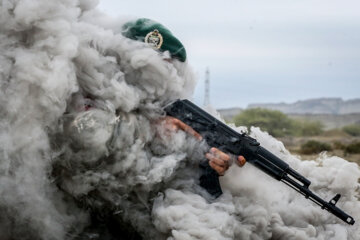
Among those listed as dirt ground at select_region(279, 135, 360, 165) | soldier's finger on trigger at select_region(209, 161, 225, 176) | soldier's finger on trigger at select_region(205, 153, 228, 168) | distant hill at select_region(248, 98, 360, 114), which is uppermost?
soldier's finger on trigger at select_region(205, 153, 228, 168)

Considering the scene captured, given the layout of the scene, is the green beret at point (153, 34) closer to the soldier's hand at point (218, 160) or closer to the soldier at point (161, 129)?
the soldier at point (161, 129)

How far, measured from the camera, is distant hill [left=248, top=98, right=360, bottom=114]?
167875mm

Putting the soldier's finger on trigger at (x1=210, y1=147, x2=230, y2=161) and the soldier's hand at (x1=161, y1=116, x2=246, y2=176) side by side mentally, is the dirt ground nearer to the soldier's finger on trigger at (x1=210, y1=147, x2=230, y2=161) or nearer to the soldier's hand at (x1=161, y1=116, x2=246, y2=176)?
the soldier's hand at (x1=161, y1=116, x2=246, y2=176)

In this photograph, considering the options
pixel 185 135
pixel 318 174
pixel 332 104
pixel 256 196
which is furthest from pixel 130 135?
pixel 332 104

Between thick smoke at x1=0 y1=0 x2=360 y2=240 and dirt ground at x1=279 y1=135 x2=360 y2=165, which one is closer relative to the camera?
thick smoke at x1=0 y1=0 x2=360 y2=240

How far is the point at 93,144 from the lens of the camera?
600 centimetres

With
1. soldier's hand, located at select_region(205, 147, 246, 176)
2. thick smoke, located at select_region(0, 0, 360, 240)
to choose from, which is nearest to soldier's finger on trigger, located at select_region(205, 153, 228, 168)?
soldier's hand, located at select_region(205, 147, 246, 176)

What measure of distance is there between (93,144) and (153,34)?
72.3 inches

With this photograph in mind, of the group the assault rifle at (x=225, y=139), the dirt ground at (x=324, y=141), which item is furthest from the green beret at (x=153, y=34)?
the dirt ground at (x=324, y=141)

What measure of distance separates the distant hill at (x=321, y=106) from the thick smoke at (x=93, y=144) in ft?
530

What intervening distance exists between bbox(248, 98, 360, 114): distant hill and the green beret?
161 meters

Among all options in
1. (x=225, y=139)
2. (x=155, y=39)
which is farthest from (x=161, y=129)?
(x=155, y=39)

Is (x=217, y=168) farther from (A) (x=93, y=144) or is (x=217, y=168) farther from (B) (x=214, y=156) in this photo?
(A) (x=93, y=144)

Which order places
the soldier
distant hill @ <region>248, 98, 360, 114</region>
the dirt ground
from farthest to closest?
distant hill @ <region>248, 98, 360, 114</region> → the dirt ground → the soldier
